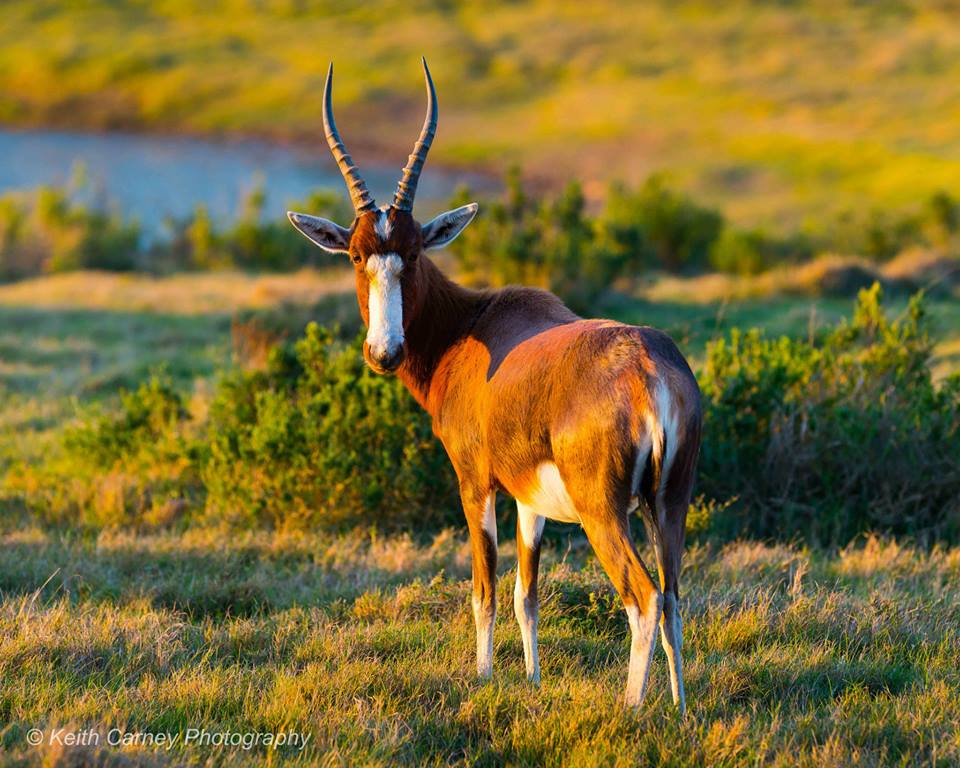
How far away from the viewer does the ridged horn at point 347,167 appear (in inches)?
242

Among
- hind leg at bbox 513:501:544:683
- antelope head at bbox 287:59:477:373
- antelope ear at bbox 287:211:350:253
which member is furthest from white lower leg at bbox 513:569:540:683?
antelope ear at bbox 287:211:350:253

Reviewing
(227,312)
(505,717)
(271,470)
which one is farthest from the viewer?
(227,312)

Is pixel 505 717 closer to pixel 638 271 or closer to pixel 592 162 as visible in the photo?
pixel 638 271

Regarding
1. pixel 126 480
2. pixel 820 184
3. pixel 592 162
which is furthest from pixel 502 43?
pixel 126 480

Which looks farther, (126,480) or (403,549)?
(126,480)

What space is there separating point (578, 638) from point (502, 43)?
81.7 metres

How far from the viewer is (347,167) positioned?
634 centimetres

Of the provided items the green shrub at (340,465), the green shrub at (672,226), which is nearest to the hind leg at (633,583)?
the green shrub at (340,465)

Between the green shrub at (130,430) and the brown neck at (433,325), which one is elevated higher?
the brown neck at (433,325)

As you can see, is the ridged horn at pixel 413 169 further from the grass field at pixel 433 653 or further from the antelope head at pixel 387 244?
the grass field at pixel 433 653

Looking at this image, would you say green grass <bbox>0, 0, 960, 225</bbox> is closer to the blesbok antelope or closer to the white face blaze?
the blesbok antelope

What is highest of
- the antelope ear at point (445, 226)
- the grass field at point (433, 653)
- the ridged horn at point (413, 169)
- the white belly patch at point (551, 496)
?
the ridged horn at point (413, 169)

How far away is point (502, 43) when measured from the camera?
83562 millimetres

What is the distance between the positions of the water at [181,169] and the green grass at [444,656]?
3393 centimetres
